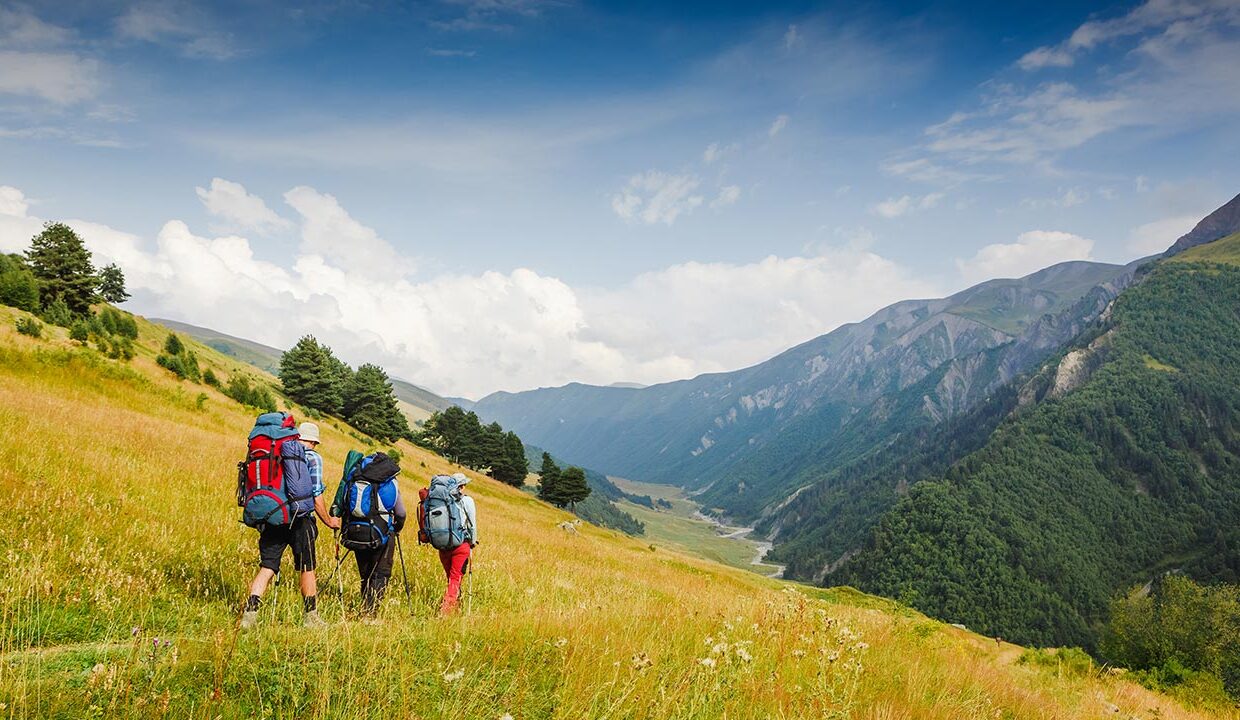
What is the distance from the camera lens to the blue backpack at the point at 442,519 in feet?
27.0

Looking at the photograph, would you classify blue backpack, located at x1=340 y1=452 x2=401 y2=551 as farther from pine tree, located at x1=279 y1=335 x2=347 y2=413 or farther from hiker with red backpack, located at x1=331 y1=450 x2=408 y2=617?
pine tree, located at x1=279 y1=335 x2=347 y2=413

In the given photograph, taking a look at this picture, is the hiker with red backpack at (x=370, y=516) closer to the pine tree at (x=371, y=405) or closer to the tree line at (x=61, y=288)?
the tree line at (x=61, y=288)

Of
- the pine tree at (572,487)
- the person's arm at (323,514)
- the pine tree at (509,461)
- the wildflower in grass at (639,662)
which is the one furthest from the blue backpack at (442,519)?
the pine tree at (509,461)

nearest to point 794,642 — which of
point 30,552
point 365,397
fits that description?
point 30,552

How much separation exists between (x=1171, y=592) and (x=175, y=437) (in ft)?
369

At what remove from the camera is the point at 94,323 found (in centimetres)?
4228

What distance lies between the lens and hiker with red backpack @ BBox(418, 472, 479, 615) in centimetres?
824

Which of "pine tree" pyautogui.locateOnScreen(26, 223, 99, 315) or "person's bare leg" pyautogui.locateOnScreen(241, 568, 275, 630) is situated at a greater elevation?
"pine tree" pyautogui.locateOnScreen(26, 223, 99, 315)

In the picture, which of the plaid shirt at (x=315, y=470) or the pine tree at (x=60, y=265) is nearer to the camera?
the plaid shirt at (x=315, y=470)

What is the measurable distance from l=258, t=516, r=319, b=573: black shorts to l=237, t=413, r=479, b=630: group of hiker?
0.01m

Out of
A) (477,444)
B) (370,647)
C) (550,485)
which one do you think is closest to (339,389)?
(477,444)

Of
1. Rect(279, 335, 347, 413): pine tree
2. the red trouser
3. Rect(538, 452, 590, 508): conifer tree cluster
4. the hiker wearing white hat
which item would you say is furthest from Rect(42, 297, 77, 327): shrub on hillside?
Rect(538, 452, 590, 508): conifer tree cluster

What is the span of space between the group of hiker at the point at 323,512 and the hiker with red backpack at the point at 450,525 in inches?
0.6

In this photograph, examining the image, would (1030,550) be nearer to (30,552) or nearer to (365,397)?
(365,397)
